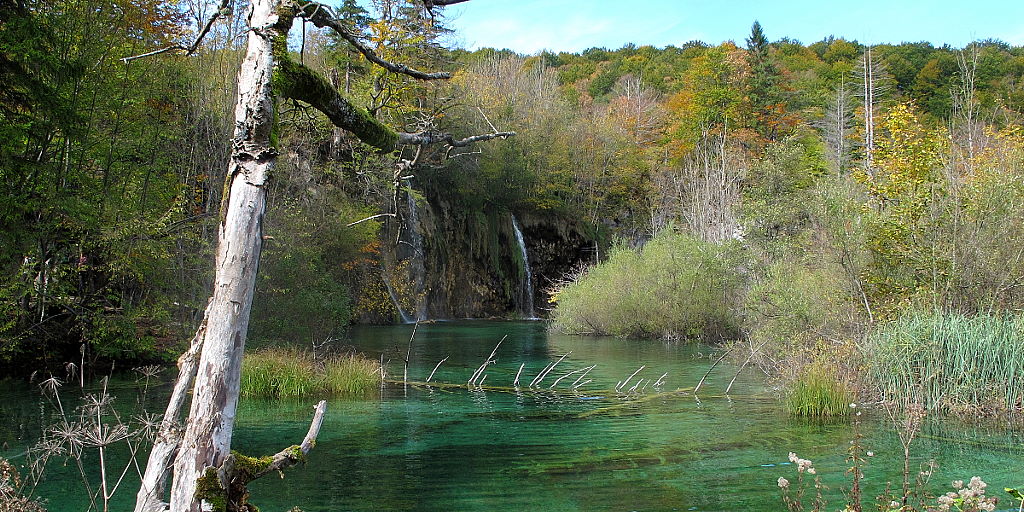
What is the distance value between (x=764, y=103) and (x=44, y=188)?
151ft

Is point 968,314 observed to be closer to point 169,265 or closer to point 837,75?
point 169,265

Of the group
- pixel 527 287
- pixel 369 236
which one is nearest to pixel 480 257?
pixel 527 287

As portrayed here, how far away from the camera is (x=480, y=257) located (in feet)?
136

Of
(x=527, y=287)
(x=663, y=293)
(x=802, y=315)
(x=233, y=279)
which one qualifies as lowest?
(x=802, y=315)

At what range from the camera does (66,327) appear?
15188mm

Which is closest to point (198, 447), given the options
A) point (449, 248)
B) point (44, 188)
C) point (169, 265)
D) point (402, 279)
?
point (44, 188)

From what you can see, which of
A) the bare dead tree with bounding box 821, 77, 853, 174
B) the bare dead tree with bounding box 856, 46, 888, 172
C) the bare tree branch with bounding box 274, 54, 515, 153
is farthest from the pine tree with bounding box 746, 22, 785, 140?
the bare tree branch with bounding box 274, 54, 515, 153

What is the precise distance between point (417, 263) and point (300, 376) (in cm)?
2291

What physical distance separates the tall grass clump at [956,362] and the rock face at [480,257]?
24568 millimetres

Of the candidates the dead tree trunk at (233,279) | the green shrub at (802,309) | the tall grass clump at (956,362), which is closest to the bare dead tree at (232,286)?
the dead tree trunk at (233,279)

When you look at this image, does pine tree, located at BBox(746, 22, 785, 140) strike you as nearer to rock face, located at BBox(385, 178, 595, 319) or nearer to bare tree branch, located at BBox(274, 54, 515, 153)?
rock face, located at BBox(385, 178, 595, 319)

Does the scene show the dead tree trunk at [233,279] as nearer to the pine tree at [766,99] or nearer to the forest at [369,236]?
the forest at [369,236]

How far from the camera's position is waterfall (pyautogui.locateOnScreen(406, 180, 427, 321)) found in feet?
115

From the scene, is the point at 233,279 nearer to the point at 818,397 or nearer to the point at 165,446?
the point at 165,446
